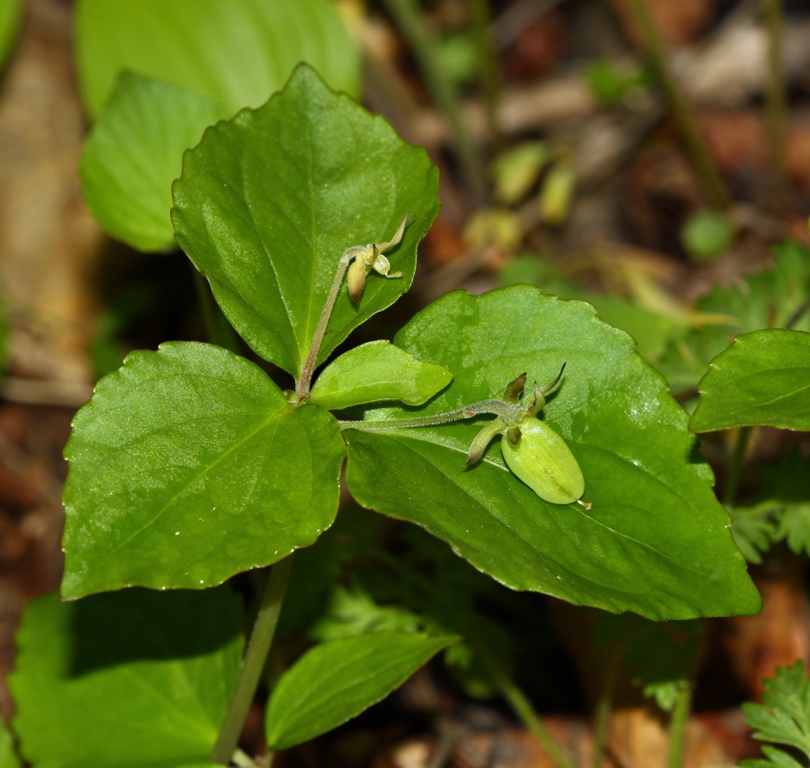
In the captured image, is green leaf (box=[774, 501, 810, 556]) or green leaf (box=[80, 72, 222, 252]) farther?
green leaf (box=[80, 72, 222, 252])

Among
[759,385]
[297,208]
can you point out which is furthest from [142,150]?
[759,385]

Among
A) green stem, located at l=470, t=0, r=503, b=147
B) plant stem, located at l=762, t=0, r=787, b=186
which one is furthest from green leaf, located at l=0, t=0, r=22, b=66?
plant stem, located at l=762, t=0, r=787, b=186

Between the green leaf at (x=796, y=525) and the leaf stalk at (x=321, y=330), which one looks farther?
the green leaf at (x=796, y=525)

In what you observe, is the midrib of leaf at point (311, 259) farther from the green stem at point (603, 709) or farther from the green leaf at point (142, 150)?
the green stem at point (603, 709)

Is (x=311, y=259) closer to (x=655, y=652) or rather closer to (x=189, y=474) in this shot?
(x=189, y=474)

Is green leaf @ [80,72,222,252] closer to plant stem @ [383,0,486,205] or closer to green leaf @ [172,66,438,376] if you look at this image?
green leaf @ [172,66,438,376]

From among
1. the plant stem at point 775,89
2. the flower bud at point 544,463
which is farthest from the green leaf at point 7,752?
the plant stem at point 775,89
